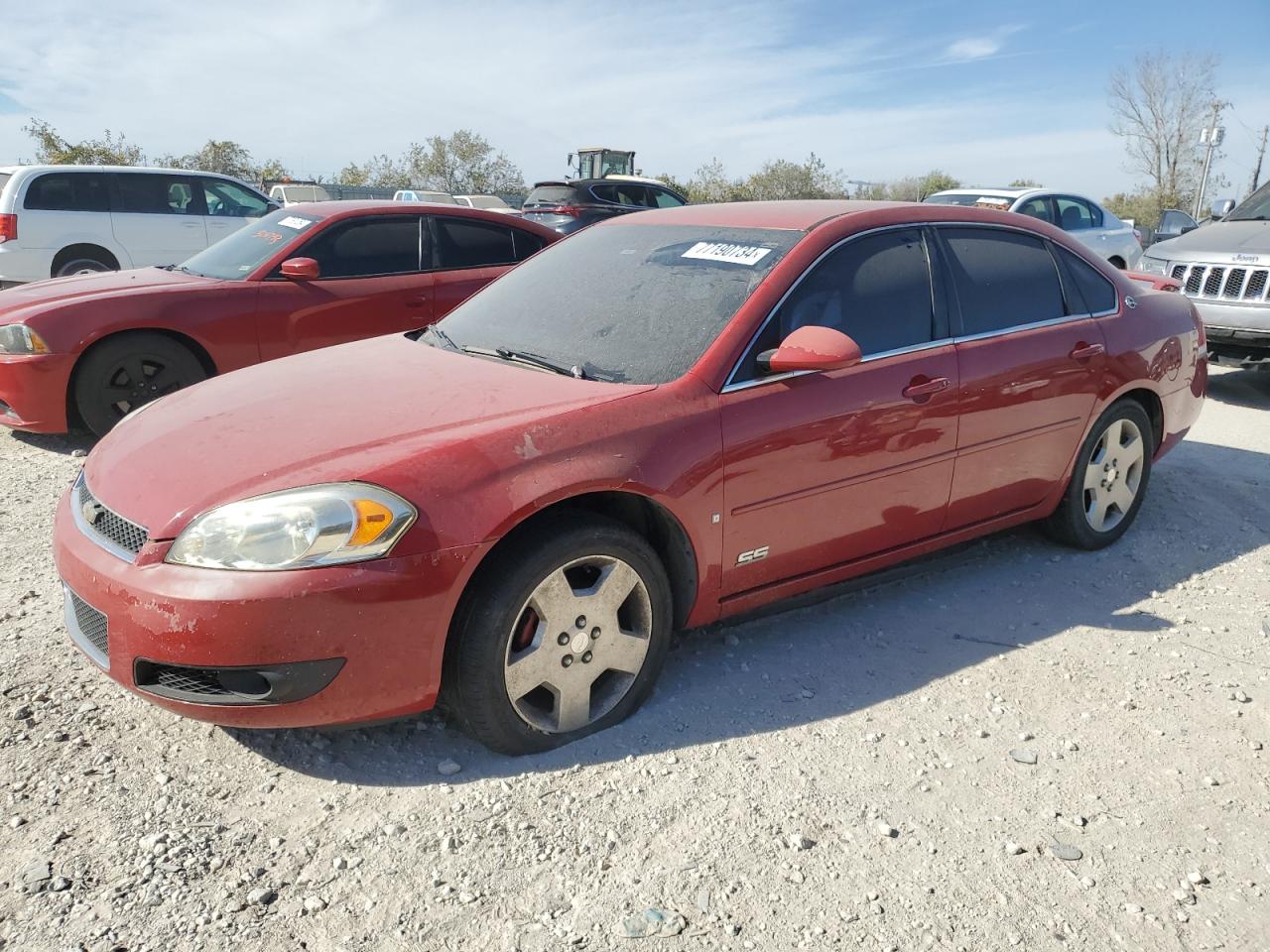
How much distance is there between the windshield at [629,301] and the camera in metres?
3.25

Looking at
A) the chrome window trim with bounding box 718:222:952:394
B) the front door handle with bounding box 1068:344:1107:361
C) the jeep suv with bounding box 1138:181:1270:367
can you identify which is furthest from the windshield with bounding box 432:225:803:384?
the jeep suv with bounding box 1138:181:1270:367

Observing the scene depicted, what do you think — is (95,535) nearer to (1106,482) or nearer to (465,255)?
(1106,482)

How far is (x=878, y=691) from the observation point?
3.33 meters

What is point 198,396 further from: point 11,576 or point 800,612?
point 800,612

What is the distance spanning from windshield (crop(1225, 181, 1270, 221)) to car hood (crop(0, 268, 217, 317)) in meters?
8.91

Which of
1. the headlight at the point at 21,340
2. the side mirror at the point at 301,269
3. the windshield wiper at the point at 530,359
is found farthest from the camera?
the side mirror at the point at 301,269

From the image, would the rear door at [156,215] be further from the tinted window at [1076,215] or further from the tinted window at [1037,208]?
the tinted window at [1076,215]

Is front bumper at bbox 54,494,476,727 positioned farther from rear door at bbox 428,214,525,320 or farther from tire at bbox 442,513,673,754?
rear door at bbox 428,214,525,320

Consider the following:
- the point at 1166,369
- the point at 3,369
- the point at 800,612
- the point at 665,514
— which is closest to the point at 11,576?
the point at 3,369

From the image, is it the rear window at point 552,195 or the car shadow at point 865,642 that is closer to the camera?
the car shadow at point 865,642

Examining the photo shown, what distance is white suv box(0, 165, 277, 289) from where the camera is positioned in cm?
1057

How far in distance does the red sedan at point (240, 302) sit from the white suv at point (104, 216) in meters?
5.16

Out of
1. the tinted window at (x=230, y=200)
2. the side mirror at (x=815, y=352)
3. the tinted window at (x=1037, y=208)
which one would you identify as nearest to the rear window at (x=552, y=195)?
the tinted window at (x=230, y=200)

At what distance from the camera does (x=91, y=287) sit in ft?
19.8
